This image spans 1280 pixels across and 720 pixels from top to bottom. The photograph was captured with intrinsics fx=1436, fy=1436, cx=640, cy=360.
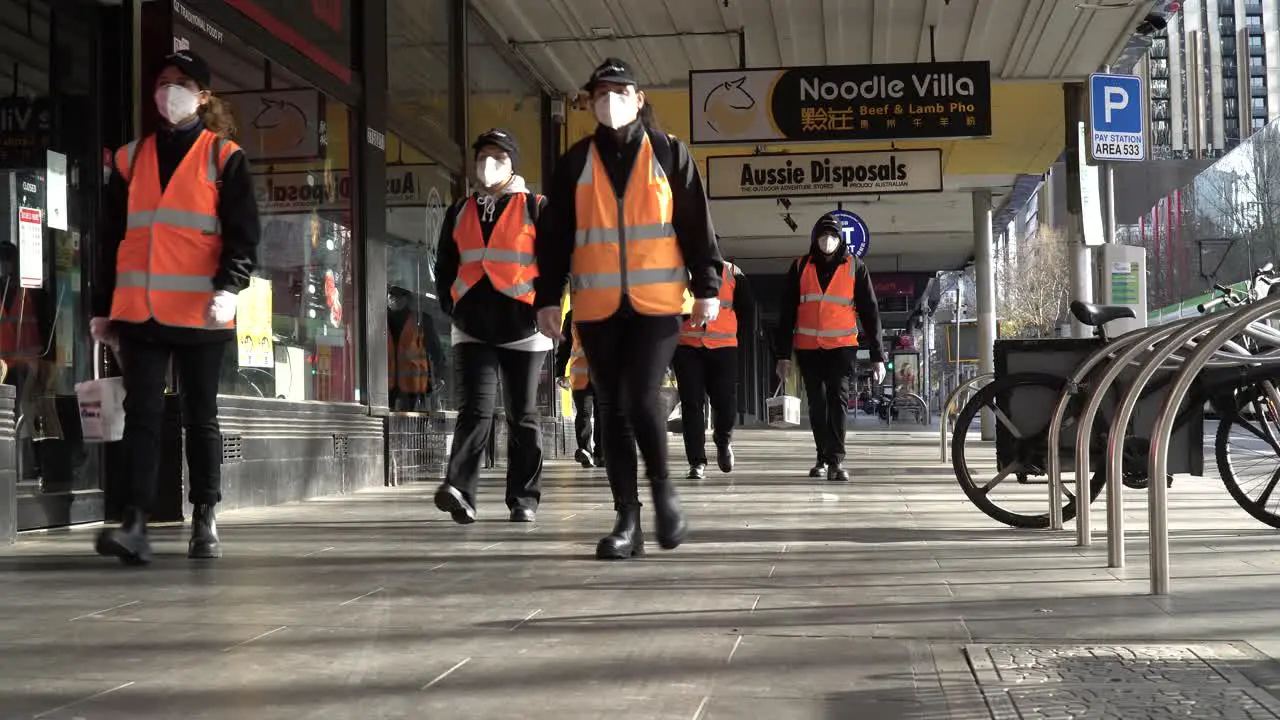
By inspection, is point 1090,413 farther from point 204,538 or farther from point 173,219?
point 173,219

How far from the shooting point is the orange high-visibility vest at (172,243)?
534 centimetres

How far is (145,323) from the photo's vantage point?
5.35 m

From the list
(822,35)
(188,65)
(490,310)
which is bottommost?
(490,310)

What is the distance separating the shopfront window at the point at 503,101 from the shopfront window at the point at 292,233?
332 cm

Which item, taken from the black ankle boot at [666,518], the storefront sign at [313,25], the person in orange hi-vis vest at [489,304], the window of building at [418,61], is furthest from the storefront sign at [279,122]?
the black ankle boot at [666,518]

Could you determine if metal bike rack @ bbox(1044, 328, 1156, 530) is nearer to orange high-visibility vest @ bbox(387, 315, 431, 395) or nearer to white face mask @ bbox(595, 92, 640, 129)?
white face mask @ bbox(595, 92, 640, 129)

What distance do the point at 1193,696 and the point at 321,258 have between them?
7260mm

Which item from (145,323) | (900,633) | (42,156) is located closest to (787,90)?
(42,156)

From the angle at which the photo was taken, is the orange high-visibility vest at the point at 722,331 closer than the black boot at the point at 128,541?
No

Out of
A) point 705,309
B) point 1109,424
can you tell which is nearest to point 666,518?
point 705,309

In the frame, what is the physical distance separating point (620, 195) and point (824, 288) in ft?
17.3

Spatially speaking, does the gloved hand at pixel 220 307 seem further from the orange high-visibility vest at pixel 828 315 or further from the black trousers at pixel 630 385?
the orange high-visibility vest at pixel 828 315

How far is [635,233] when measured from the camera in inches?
206

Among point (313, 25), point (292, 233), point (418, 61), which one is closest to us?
point (292, 233)
